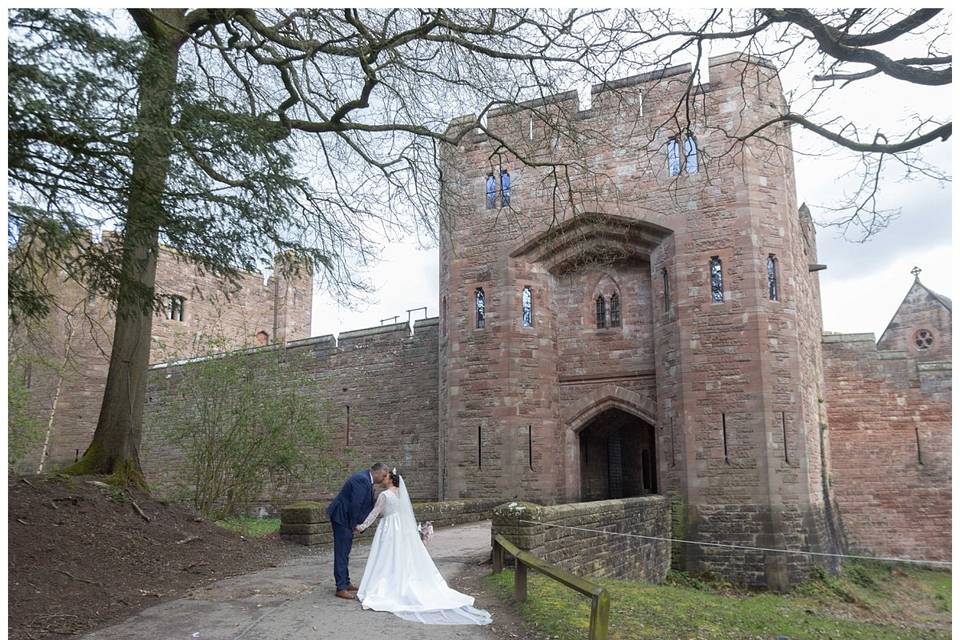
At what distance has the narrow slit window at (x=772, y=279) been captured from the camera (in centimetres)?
1391

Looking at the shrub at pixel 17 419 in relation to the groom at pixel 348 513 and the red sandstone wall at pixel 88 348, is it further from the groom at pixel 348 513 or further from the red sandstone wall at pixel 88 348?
the groom at pixel 348 513

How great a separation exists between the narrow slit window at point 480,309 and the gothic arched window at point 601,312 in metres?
2.44

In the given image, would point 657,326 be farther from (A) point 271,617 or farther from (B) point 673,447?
(A) point 271,617

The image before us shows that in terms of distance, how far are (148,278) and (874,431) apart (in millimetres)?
14420

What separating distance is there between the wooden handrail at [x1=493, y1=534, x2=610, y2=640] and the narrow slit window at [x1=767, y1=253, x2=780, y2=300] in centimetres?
838

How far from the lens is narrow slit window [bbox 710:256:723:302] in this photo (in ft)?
45.9

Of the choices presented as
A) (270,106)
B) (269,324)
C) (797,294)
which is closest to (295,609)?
(270,106)

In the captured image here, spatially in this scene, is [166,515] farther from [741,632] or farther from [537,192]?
[537,192]

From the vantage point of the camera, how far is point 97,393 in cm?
2531

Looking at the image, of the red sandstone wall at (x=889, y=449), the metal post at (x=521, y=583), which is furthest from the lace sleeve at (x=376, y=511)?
the red sandstone wall at (x=889, y=449)

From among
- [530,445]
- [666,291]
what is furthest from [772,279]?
[530,445]

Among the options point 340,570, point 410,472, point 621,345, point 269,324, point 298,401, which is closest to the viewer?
point 340,570

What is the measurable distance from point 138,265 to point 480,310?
9561 mm

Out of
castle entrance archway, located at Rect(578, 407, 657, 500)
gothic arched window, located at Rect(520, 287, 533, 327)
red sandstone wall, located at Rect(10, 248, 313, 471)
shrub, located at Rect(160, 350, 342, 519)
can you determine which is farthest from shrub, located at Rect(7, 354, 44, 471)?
castle entrance archway, located at Rect(578, 407, 657, 500)
